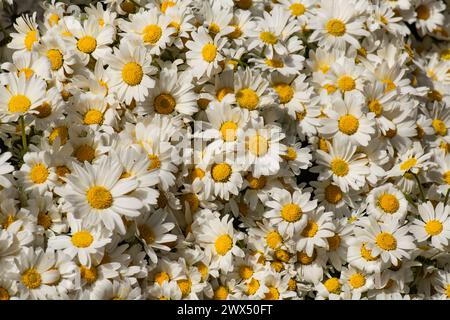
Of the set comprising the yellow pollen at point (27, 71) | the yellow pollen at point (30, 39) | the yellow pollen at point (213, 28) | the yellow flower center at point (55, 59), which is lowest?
the yellow pollen at point (27, 71)

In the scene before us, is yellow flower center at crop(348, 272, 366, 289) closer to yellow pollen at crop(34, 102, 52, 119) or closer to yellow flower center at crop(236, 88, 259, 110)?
yellow flower center at crop(236, 88, 259, 110)

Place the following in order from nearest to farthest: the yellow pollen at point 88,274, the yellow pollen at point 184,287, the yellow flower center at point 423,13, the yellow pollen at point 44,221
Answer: the yellow pollen at point 88,274 < the yellow pollen at point 44,221 < the yellow pollen at point 184,287 < the yellow flower center at point 423,13

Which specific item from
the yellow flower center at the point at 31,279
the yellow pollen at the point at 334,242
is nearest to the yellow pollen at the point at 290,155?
the yellow pollen at the point at 334,242

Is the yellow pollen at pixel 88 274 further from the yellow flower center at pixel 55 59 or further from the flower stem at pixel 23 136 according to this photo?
the yellow flower center at pixel 55 59

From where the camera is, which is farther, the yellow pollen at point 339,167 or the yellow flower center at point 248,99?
the yellow pollen at point 339,167

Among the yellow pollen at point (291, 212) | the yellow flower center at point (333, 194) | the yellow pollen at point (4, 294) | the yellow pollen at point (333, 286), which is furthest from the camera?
the yellow flower center at point (333, 194)

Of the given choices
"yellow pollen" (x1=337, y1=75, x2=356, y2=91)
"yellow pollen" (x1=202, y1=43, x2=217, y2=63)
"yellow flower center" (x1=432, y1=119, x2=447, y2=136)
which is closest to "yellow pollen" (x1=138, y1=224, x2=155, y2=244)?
"yellow pollen" (x1=202, y1=43, x2=217, y2=63)

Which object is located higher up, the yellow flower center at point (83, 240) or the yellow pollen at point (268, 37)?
the yellow pollen at point (268, 37)
